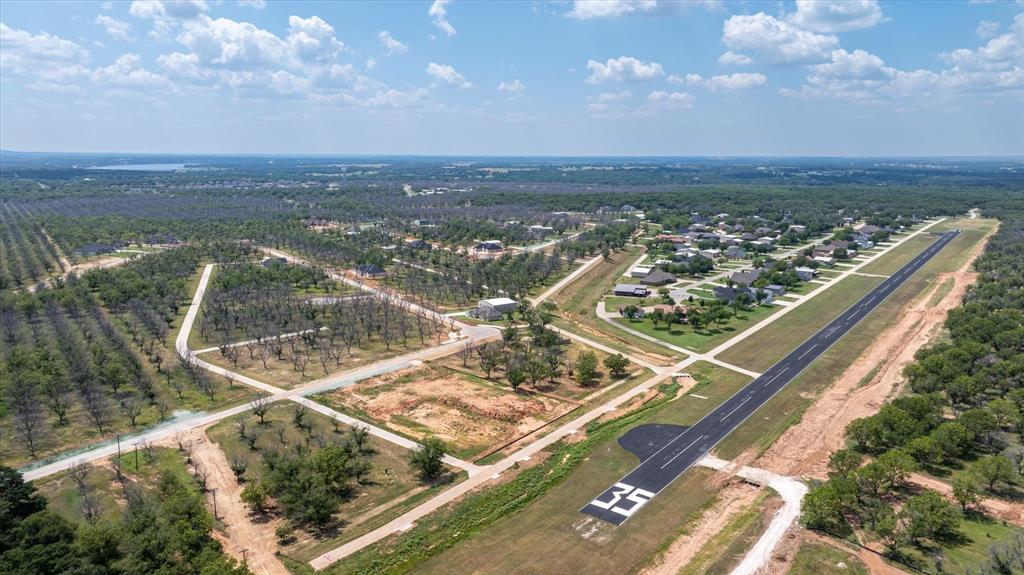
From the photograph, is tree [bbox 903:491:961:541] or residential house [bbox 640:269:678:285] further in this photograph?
residential house [bbox 640:269:678:285]

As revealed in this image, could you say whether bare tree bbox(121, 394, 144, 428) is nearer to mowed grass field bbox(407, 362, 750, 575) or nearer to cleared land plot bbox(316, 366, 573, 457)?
cleared land plot bbox(316, 366, 573, 457)

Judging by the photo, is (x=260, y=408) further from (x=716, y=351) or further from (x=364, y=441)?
(x=716, y=351)

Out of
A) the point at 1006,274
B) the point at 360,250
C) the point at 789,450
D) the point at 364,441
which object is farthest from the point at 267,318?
the point at 1006,274

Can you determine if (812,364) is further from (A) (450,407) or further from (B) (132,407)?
(B) (132,407)

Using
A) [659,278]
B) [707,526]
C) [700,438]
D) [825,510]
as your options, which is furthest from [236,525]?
[659,278]

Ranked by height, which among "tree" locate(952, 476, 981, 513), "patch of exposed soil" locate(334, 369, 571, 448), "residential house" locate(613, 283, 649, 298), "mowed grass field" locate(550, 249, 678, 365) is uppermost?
"tree" locate(952, 476, 981, 513)

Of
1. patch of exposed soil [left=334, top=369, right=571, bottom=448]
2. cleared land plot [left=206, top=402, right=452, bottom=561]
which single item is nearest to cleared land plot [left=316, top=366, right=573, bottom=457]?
patch of exposed soil [left=334, top=369, right=571, bottom=448]

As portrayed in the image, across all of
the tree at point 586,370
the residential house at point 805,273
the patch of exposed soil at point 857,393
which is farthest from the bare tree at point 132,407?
the residential house at point 805,273

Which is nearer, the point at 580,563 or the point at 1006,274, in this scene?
the point at 580,563
